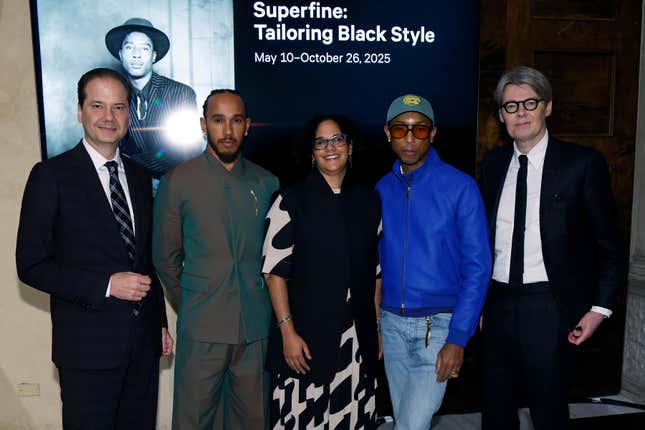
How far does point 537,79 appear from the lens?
7.25ft

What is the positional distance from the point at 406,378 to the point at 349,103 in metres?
1.82

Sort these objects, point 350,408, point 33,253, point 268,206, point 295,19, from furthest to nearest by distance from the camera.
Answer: point 295,19
point 268,206
point 350,408
point 33,253

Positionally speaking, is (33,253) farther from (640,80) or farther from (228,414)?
(640,80)

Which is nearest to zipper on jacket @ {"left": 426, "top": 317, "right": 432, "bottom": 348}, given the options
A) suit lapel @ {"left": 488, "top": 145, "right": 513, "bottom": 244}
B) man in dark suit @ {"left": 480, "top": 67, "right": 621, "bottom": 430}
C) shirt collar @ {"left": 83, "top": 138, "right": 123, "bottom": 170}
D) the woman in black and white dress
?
the woman in black and white dress

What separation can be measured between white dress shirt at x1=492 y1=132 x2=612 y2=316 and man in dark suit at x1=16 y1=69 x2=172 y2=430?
1522 millimetres

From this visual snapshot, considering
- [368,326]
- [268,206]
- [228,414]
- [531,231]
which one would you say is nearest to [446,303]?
[368,326]

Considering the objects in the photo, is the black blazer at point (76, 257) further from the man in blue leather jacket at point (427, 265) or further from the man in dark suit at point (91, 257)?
the man in blue leather jacket at point (427, 265)

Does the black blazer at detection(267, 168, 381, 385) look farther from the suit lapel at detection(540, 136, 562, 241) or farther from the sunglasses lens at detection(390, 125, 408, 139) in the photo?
the suit lapel at detection(540, 136, 562, 241)

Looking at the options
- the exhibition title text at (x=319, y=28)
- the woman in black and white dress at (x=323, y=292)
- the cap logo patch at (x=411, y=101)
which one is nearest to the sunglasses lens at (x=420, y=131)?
the cap logo patch at (x=411, y=101)

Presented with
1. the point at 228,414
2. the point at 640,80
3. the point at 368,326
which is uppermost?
the point at 640,80

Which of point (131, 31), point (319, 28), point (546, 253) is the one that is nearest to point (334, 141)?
point (546, 253)

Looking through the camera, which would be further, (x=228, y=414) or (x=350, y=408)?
(x=228, y=414)

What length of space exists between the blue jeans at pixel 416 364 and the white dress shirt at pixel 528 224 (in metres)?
0.37

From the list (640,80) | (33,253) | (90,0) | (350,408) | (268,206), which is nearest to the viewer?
(33,253)
